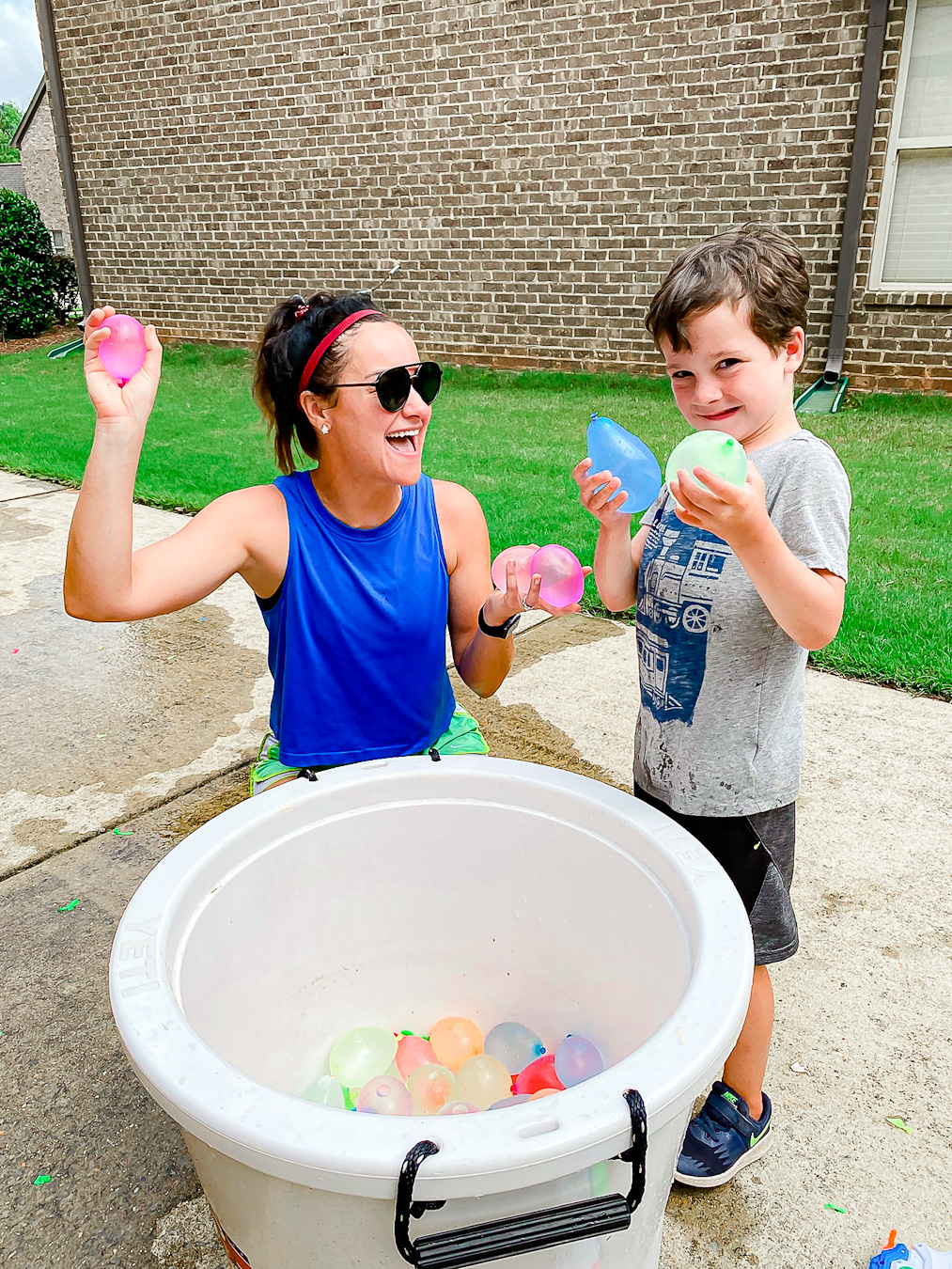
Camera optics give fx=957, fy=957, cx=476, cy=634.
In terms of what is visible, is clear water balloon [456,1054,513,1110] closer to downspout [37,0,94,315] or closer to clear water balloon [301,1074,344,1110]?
clear water balloon [301,1074,344,1110]

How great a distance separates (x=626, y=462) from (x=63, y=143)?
1203 cm

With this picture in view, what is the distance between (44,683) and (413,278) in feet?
22.7

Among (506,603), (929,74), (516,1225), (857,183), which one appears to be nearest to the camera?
(516,1225)

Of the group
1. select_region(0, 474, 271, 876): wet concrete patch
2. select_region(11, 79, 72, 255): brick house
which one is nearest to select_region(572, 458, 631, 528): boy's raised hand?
select_region(0, 474, 271, 876): wet concrete patch

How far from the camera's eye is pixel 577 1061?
61.2 inches

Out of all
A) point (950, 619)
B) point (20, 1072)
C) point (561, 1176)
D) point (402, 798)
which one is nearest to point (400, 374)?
point (402, 798)

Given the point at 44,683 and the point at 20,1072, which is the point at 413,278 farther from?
the point at 20,1072

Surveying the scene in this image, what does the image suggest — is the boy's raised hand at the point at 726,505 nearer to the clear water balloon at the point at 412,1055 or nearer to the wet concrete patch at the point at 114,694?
the clear water balloon at the point at 412,1055

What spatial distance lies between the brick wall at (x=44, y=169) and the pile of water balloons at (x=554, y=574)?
3326 cm

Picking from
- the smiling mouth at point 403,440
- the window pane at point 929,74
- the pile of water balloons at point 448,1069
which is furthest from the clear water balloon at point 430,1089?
the window pane at point 929,74

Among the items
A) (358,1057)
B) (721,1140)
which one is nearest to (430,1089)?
(358,1057)

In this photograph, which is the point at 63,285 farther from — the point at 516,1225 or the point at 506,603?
the point at 516,1225

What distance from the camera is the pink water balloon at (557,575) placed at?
5.72 ft

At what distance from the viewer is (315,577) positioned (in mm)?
1908
